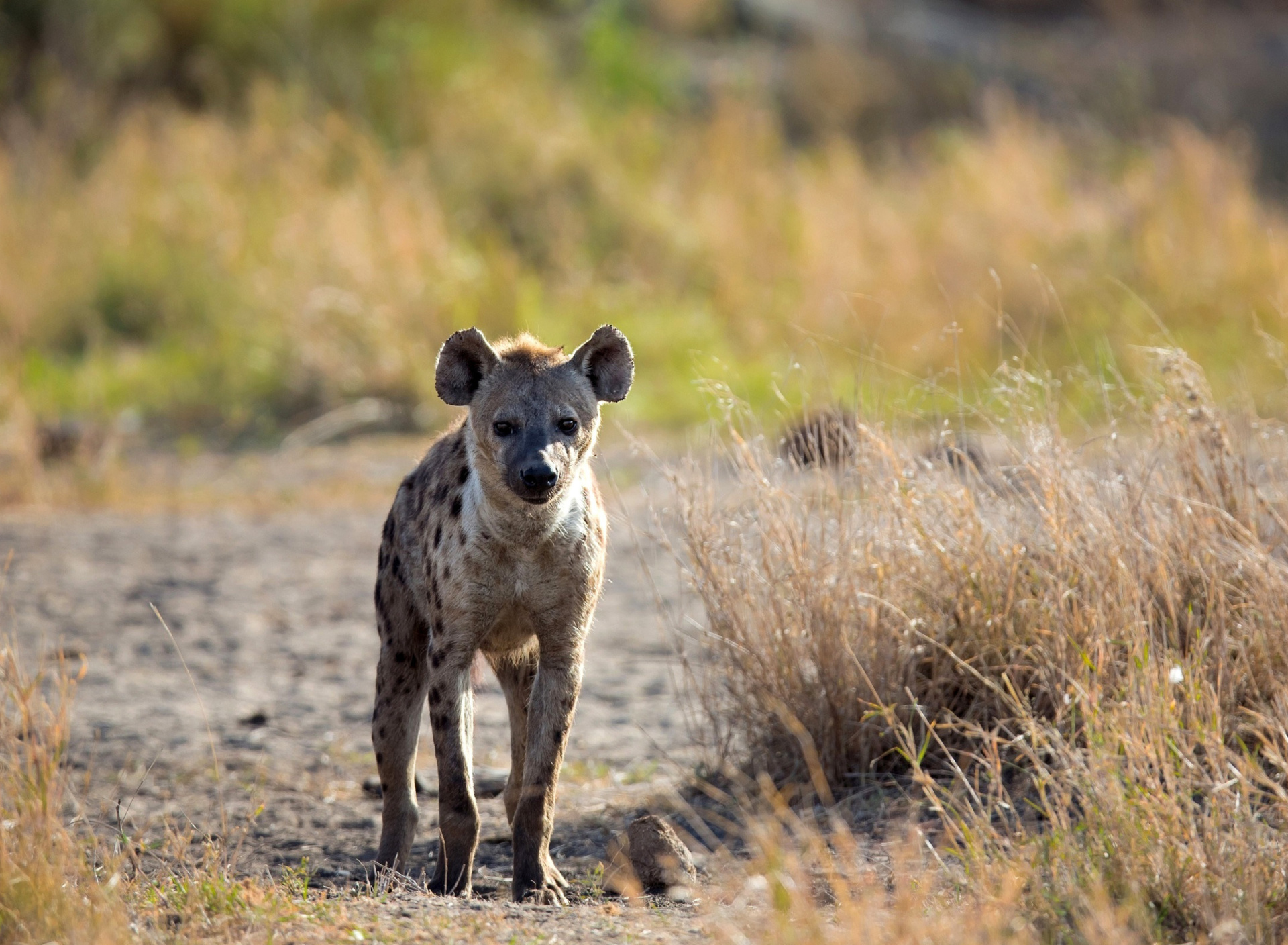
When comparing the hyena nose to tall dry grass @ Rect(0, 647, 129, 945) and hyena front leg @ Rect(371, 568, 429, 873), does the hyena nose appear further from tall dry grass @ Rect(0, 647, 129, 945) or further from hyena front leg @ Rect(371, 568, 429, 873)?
tall dry grass @ Rect(0, 647, 129, 945)

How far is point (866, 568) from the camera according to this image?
15.6ft

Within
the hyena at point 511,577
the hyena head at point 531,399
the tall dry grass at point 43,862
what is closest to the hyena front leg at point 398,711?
the hyena at point 511,577

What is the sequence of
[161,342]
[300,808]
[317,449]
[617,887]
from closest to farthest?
[617,887] → [300,808] → [317,449] → [161,342]

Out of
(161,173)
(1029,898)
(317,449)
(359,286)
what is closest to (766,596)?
(1029,898)

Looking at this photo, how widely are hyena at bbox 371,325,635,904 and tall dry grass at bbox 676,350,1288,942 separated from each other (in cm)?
64

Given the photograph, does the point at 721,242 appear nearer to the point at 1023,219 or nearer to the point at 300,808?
the point at 1023,219

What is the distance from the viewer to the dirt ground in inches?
186

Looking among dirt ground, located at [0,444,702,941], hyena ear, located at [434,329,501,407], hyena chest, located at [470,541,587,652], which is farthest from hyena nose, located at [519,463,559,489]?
dirt ground, located at [0,444,702,941]

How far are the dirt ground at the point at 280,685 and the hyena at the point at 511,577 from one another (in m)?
0.23

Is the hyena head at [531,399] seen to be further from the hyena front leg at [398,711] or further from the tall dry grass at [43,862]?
the tall dry grass at [43,862]

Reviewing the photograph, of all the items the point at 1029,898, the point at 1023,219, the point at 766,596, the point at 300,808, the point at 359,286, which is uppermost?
the point at 1023,219

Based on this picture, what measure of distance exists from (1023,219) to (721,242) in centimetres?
278

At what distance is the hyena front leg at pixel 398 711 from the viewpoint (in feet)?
14.8

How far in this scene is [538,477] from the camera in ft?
13.0
